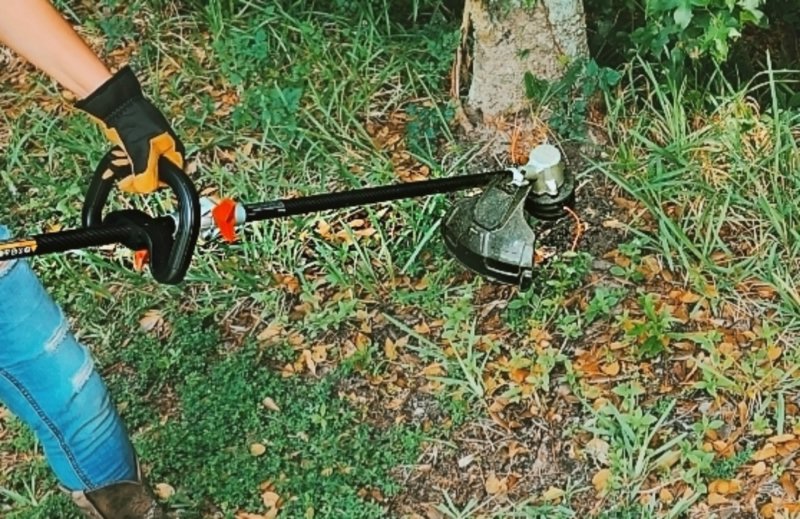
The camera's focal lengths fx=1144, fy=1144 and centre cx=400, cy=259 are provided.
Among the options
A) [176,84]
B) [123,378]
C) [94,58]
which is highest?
[94,58]

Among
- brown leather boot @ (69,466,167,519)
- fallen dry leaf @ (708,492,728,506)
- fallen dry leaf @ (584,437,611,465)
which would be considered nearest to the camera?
brown leather boot @ (69,466,167,519)

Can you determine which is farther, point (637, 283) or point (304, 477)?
point (637, 283)

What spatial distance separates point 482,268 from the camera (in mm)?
3172

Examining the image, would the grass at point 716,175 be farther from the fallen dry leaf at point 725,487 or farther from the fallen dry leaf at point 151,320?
the fallen dry leaf at point 151,320

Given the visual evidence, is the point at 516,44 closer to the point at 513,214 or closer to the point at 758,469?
the point at 513,214

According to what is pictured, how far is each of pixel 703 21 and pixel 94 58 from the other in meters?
1.67

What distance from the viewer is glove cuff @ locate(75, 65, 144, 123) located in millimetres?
2252

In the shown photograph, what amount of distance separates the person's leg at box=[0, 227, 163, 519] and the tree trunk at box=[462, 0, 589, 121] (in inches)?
64.4

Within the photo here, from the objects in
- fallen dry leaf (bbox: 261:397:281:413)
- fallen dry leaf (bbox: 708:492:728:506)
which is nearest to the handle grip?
fallen dry leaf (bbox: 261:397:281:413)

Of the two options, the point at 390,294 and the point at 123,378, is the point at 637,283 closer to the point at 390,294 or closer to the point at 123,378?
the point at 390,294

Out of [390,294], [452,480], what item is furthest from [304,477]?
[390,294]

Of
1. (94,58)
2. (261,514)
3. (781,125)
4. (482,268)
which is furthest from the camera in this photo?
(781,125)

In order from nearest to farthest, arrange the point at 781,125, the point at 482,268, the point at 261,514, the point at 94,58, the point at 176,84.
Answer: the point at 94,58 → the point at 261,514 → the point at 482,268 → the point at 781,125 → the point at 176,84

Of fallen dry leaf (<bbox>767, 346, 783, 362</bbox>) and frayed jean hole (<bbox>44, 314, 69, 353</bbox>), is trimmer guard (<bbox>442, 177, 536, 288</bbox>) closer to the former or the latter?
fallen dry leaf (<bbox>767, 346, 783, 362</bbox>)
